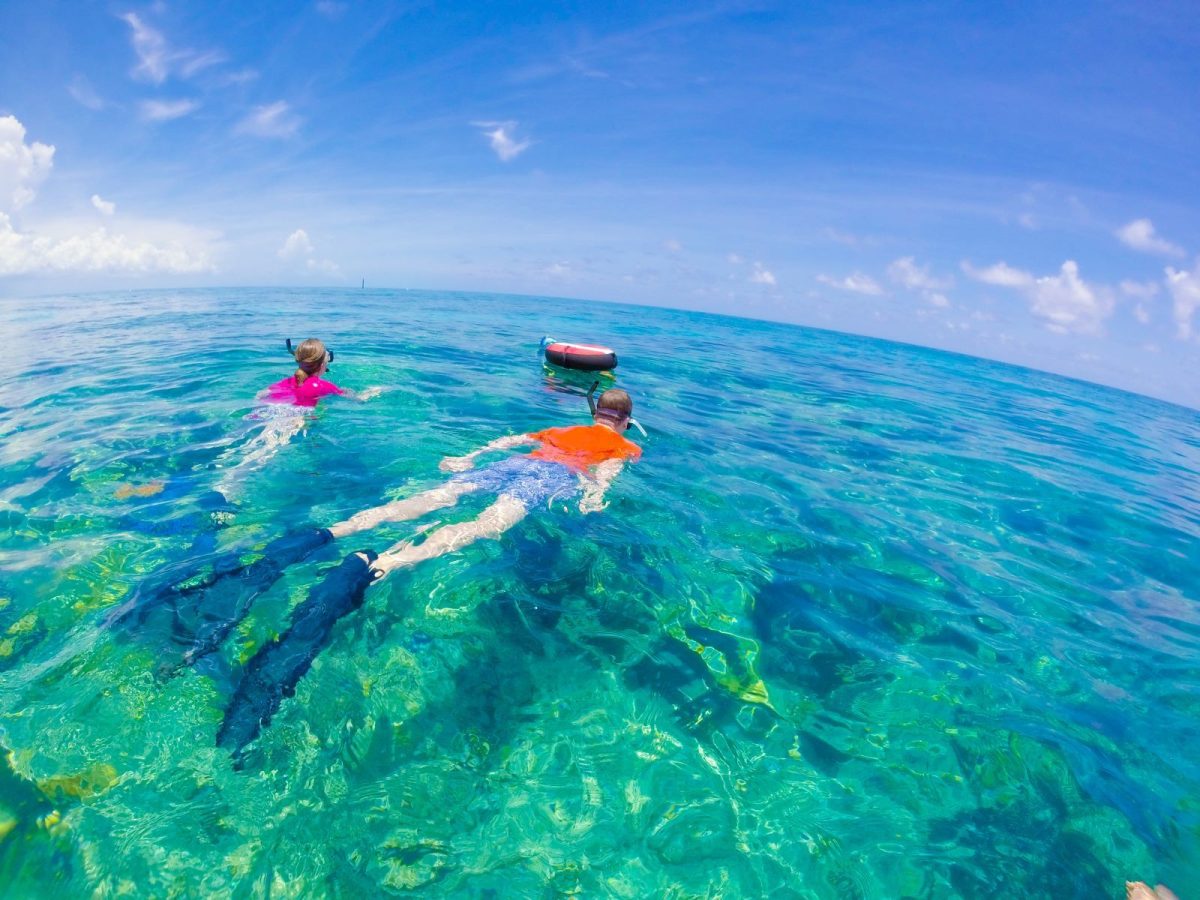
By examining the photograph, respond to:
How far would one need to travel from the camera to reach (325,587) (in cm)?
411

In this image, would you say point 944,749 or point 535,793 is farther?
point 944,749

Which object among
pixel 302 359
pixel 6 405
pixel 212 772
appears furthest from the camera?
pixel 6 405

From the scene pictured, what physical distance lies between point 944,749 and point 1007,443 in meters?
14.0

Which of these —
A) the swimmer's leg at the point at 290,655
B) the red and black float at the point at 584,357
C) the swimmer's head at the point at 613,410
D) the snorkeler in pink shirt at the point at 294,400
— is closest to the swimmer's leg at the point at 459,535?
the swimmer's leg at the point at 290,655

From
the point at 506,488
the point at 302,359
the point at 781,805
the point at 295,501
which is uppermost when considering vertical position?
the point at 302,359

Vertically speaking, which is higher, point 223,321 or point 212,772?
point 223,321

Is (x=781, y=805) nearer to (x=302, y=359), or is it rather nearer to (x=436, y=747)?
(x=436, y=747)

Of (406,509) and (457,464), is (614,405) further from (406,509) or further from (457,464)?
(406,509)

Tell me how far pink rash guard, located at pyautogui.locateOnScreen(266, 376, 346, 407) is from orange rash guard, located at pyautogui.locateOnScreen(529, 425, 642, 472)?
4.02 meters

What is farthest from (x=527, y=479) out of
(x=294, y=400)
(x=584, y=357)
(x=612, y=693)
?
(x=584, y=357)

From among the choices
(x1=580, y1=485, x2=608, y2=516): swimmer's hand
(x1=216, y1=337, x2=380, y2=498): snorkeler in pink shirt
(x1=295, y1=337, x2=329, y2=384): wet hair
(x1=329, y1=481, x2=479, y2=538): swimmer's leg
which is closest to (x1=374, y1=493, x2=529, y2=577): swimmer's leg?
(x1=329, y1=481, x2=479, y2=538): swimmer's leg

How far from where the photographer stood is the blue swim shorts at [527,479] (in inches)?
235

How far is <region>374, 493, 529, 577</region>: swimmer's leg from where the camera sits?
475 cm

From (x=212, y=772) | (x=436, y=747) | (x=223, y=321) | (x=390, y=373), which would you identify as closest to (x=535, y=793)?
(x=436, y=747)
